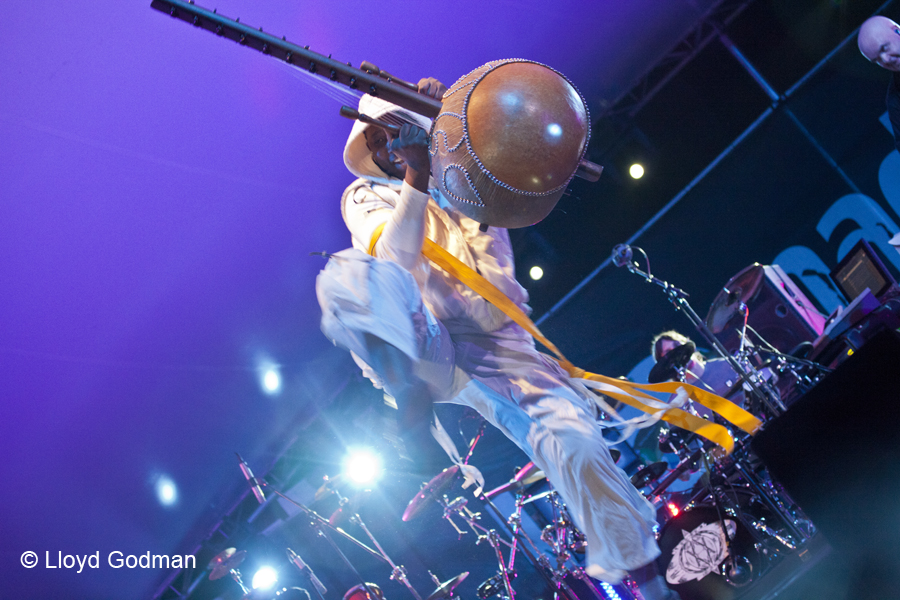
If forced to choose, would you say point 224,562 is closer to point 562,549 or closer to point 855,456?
point 562,549

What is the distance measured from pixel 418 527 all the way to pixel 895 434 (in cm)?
644

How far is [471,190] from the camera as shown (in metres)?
1.71

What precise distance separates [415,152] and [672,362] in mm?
3312

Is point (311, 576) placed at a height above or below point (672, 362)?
above

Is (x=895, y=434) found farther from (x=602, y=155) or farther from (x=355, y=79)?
(x=602, y=155)

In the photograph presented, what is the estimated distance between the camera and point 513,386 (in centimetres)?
232

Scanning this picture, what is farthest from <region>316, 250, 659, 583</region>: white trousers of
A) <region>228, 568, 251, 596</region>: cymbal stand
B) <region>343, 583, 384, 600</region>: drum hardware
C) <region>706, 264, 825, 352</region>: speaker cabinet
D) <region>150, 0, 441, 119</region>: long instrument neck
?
<region>228, 568, 251, 596</region>: cymbal stand

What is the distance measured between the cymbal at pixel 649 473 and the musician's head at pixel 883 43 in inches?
128

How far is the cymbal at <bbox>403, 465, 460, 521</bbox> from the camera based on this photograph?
5203 mm

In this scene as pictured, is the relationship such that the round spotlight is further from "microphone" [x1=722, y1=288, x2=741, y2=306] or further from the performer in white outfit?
"microphone" [x1=722, y1=288, x2=741, y2=306]

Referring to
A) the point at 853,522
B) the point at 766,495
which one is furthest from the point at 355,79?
the point at 766,495

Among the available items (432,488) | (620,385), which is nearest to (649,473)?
(432,488)

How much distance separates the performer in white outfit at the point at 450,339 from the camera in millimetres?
1902

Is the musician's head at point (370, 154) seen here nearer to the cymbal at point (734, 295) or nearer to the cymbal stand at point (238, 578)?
the cymbal at point (734, 295)
